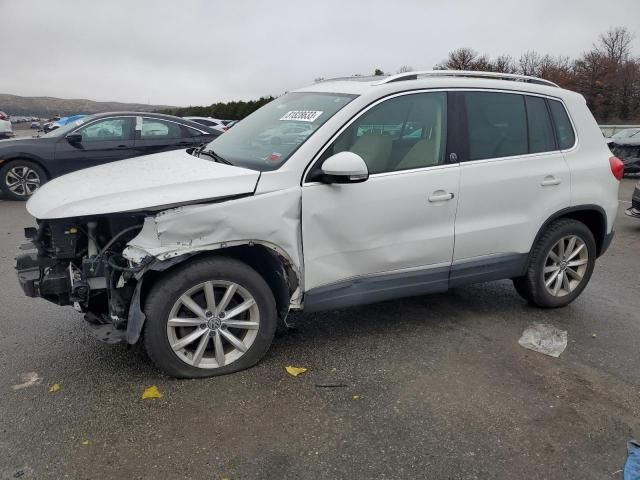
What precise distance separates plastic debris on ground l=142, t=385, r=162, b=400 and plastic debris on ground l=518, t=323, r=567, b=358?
102 inches

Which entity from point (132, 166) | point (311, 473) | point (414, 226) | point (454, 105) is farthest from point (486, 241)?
point (132, 166)

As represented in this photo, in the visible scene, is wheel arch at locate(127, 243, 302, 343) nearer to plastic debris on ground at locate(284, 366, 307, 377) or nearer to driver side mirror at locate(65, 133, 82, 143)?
plastic debris on ground at locate(284, 366, 307, 377)

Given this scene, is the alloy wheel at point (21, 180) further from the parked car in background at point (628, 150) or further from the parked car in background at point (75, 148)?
the parked car in background at point (628, 150)

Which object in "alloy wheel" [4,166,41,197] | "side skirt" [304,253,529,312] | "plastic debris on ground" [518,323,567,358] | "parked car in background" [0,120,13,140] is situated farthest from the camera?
"parked car in background" [0,120,13,140]

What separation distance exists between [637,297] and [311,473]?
4075 mm

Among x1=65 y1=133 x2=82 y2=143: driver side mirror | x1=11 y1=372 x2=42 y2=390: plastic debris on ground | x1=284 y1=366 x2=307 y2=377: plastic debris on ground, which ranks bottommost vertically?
x1=11 y1=372 x2=42 y2=390: plastic debris on ground

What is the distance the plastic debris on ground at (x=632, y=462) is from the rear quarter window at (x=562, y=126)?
8.09ft

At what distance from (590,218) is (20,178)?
916 centimetres

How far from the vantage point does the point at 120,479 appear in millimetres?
2623

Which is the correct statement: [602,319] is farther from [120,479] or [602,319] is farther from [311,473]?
[120,479]

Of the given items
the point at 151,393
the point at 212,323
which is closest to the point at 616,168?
the point at 212,323

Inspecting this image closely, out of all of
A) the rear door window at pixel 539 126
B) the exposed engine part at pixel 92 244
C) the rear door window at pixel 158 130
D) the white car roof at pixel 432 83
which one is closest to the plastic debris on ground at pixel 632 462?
the rear door window at pixel 539 126

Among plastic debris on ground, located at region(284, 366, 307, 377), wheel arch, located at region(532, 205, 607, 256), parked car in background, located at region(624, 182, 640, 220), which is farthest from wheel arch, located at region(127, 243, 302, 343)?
parked car in background, located at region(624, 182, 640, 220)

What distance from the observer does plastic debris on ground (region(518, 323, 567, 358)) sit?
13.5ft
